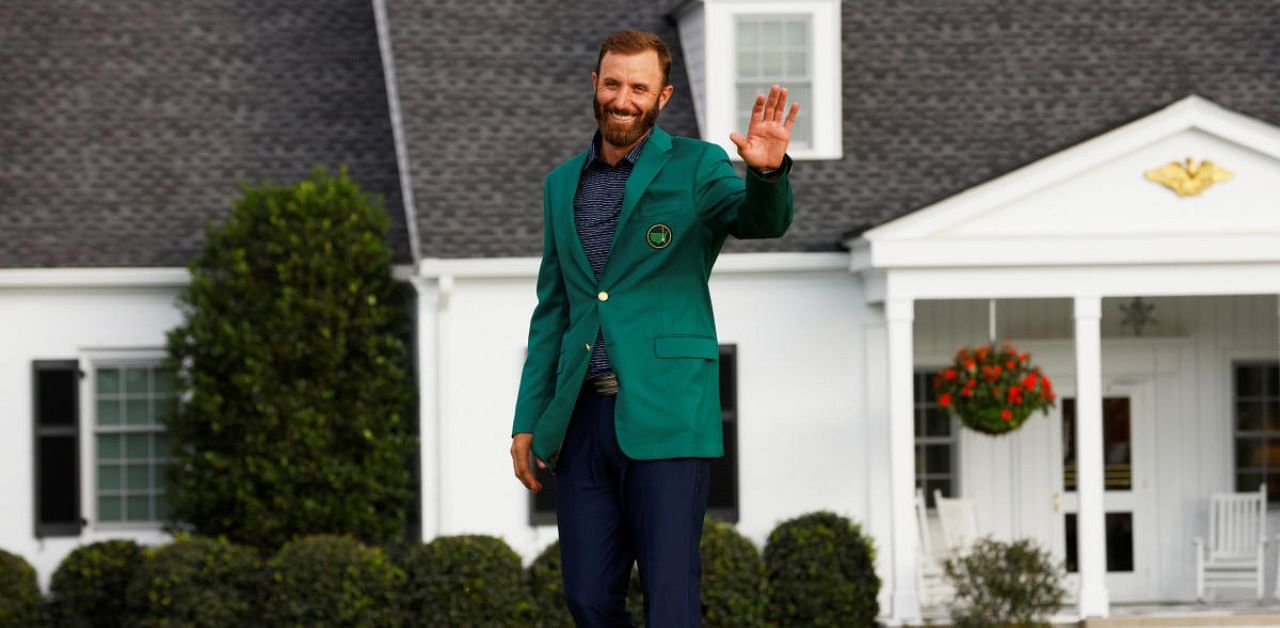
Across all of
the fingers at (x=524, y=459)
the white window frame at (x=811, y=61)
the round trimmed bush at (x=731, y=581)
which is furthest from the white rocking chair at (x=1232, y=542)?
the fingers at (x=524, y=459)

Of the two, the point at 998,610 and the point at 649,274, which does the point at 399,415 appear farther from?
the point at 649,274

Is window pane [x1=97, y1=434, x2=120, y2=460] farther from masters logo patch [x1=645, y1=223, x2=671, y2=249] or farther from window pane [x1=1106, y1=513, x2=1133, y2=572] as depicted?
masters logo patch [x1=645, y1=223, x2=671, y2=249]

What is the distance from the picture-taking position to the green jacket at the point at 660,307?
466 cm

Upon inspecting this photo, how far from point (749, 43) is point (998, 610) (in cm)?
502

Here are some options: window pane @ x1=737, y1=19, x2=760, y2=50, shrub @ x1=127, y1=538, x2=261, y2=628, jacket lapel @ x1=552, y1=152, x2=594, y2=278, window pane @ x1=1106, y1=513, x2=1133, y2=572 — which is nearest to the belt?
jacket lapel @ x1=552, y1=152, x2=594, y2=278

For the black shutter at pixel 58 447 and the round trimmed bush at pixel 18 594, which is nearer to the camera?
the round trimmed bush at pixel 18 594

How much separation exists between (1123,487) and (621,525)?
11.9 metres

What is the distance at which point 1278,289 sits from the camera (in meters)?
14.1

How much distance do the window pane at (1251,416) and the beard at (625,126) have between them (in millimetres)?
12260

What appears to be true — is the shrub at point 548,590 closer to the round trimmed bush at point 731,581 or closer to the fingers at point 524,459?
the round trimmed bush at point 731,581

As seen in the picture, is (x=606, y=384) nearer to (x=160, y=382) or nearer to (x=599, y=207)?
(x=599, y=207)

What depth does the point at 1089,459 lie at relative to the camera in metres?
14.0

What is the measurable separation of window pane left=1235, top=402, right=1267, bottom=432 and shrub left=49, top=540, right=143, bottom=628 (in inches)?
358

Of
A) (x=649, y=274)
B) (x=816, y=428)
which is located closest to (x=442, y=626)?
(x=816, y=428)
